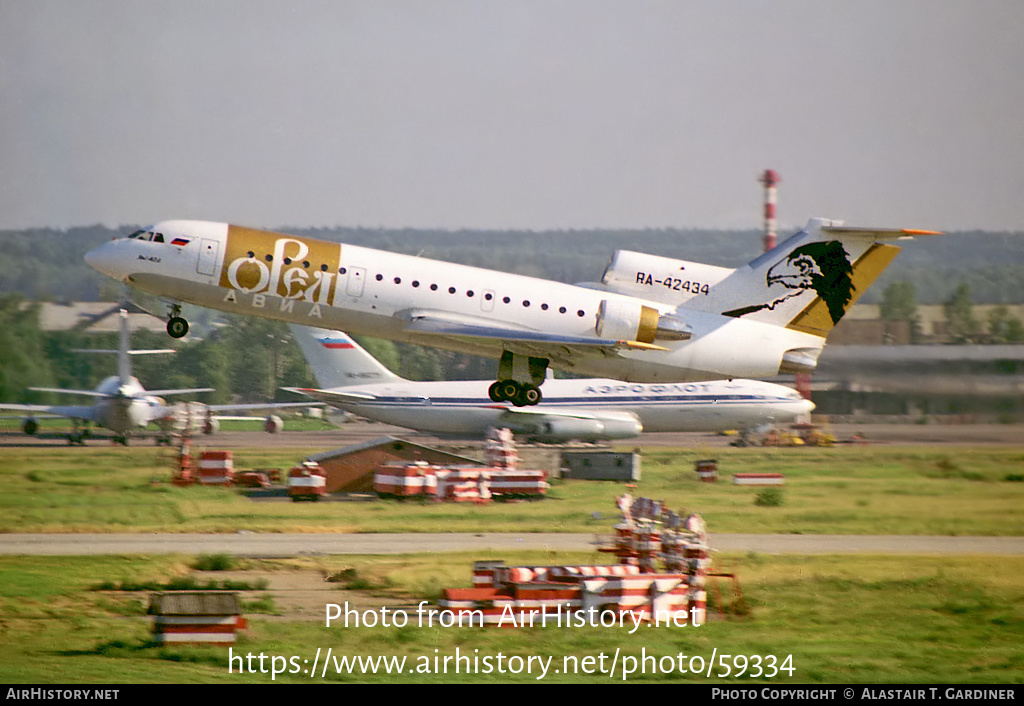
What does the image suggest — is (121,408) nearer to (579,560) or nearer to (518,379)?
(518,379)

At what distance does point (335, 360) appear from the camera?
55.1m

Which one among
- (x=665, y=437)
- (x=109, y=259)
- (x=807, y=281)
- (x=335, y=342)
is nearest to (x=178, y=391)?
(x=335, y=342)

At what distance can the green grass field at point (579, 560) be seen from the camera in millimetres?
20250

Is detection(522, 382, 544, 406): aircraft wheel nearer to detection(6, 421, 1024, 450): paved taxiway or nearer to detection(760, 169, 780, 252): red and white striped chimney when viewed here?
detection(6, 421, 1024, 450): paved taxiway

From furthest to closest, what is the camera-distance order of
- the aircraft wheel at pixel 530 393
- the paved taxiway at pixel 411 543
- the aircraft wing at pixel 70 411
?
the aircraft wing at pixel 70 411 < the aircraft wheel at pixel 530 393 < the paved taxiway at pixel 411 543

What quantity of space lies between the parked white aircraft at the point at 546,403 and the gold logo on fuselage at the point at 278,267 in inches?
915

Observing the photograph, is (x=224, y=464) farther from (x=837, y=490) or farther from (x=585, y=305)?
(x=837, y=490)

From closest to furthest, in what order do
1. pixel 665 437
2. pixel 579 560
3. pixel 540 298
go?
pixel 579 560 → pixel 540 298 → pixel 665 437

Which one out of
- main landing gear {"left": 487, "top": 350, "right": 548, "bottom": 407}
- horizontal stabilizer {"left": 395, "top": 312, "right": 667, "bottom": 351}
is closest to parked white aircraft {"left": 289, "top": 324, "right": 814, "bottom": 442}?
main landing gear {"left": 487, "top": 350, "right": 548, "bottom": 407}

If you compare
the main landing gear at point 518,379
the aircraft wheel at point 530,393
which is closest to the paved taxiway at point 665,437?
the aircraft wheel at point 530,393

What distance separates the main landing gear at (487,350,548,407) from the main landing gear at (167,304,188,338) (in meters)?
8.86

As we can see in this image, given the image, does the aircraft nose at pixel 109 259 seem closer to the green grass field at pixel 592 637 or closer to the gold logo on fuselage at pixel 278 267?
the gold logo on fuselage at pixel 278 267

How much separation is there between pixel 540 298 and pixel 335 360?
81.2ft

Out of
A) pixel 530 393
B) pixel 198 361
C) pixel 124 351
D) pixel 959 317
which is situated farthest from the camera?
pixel 198 361
